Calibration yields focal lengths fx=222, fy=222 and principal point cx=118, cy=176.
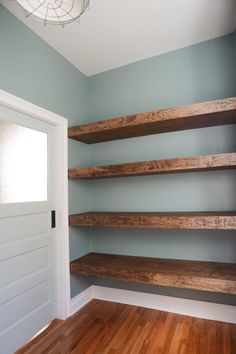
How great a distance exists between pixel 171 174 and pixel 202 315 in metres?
1.40

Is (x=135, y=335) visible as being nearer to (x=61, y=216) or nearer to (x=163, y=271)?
(x=163, y=271)

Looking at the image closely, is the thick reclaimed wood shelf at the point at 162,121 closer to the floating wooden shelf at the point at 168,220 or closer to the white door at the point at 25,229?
the white door at the point at 25,229

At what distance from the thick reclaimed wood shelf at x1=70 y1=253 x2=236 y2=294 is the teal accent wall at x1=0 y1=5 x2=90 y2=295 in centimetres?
31

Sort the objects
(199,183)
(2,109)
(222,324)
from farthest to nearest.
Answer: (199,183) < (222,324) < (2,109)

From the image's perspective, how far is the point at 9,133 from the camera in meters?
1.84

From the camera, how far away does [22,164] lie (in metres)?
1.95

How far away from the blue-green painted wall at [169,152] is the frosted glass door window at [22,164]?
0.75 m

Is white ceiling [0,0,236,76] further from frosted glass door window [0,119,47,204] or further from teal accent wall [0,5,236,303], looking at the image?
frosted glass door window [0,119,47,204]

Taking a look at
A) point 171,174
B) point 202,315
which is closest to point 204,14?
point 171,174

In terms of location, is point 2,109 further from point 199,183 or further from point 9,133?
point 199,183

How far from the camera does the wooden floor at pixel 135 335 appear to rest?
175 cm

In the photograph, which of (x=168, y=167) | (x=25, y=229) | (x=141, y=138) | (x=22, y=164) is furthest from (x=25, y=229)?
(x=141, y=138)

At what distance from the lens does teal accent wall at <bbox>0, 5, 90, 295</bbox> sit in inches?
70.6

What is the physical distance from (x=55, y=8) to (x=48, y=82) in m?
0.92
